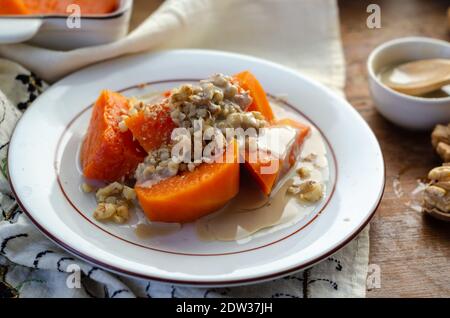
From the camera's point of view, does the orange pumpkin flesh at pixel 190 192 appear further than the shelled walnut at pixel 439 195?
No

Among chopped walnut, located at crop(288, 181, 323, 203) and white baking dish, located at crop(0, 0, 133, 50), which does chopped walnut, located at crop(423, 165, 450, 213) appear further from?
white baking dish, located at crop(0, 0, 133, 50)

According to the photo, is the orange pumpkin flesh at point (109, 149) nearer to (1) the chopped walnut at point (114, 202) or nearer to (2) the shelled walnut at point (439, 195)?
(1) the chopped walnut at point (114, 202)

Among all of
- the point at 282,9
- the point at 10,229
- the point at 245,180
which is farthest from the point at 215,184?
the point at 282,9

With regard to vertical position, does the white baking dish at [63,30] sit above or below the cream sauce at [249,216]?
above

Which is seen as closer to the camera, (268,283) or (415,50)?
(268,283)

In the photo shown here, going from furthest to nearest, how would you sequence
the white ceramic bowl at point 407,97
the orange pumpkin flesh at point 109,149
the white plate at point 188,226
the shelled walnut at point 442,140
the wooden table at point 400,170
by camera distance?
1. the white ceramic bowl at point 407,97
2. the shelled walnut at point 442,140
3. the orange pumpkin flesh at point 109,149
4. the wooden table at point 400,170
5. the white plate at point 188,226

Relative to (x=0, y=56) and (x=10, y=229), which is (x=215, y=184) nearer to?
(x=10, y=229)

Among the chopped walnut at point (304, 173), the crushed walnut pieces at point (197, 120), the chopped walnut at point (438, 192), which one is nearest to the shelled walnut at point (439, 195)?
the chopped walnut at point (438, 192)
